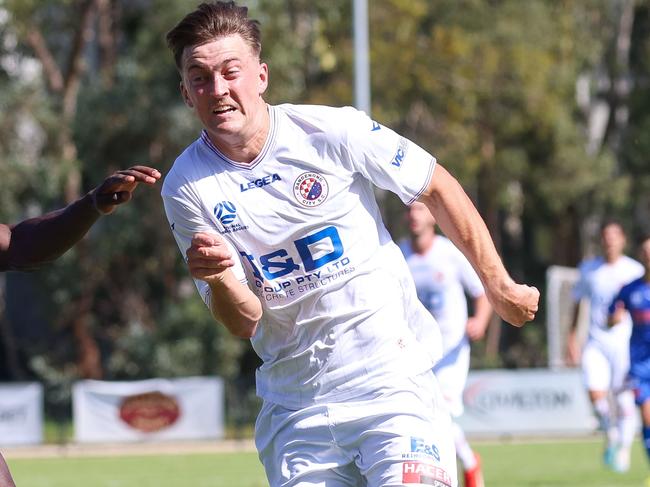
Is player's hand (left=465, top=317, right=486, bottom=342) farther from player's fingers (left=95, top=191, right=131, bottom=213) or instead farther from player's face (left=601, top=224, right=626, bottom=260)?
player's fingers (left=95, top=191, right=131, bottom=213)

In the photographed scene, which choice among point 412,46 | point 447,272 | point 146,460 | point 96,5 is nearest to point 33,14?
point 96,5

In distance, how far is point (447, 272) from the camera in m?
12.0

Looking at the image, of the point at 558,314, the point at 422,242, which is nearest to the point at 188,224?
the point at 422,242

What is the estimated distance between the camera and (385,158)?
539 centimetres

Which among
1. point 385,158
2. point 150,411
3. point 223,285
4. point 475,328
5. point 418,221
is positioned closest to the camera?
point 223,285

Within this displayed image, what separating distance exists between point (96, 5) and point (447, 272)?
20.3 metres

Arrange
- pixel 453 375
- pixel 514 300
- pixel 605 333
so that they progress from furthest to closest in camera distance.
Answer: pixel 605 333 < pixel 453 375 < pixel 514 300

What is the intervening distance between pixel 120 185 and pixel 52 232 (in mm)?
365

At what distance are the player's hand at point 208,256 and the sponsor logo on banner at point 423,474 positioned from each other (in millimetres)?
981

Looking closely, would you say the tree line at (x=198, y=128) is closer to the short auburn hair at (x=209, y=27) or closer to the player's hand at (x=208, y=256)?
the short auburn hair at (x=209, y=27)

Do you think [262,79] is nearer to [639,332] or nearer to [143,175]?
[143,175]

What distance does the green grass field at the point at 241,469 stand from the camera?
14.8 m

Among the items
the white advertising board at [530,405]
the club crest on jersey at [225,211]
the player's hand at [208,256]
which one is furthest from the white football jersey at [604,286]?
the player's hand at [208,256]

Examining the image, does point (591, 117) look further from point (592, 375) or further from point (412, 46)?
point (592, 375)
